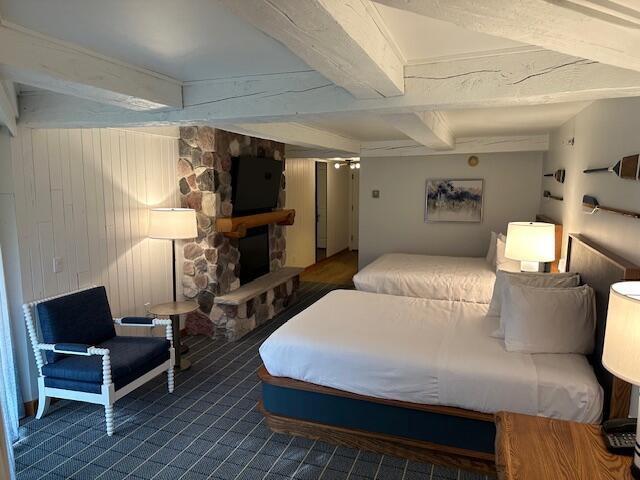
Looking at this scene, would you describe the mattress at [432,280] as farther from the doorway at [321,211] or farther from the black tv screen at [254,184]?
the doorway at [321,211]

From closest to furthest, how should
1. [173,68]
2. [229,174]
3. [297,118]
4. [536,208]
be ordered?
[173,68] → [297,118] → [229,174] → [536,208]

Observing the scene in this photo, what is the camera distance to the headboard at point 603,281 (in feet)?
7.02

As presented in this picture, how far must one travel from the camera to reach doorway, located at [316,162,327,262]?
30.4 feet

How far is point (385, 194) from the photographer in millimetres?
6969

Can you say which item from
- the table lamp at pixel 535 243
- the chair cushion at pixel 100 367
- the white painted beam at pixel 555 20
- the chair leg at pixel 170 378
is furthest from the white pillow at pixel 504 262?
the white painted beam at pixel 555 20

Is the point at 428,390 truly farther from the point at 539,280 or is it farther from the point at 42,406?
the point at 42,406

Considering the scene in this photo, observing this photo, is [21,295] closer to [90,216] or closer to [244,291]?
[90,216]

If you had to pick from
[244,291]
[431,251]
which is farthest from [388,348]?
[431,251]

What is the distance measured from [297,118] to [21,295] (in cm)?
235

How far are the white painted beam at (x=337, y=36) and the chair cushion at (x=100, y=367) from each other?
2.39 metres

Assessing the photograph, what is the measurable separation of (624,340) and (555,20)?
98 cm

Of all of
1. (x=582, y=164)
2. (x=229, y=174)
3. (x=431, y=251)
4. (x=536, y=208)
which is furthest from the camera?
(x=431, y=251)

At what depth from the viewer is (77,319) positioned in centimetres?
323

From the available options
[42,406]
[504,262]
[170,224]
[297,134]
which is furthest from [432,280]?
[42,406]
